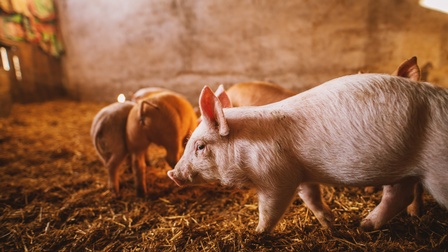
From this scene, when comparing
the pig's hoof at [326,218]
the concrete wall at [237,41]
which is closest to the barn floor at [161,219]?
the pig's hoof at [326,218]

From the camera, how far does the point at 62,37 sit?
8.28 m

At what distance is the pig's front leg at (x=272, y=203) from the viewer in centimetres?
177

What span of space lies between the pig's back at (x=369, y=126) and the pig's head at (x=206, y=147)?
0.49 meters

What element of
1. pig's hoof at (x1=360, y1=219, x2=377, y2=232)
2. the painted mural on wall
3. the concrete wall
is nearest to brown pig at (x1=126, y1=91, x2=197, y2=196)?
pig's hoof at (x1=360, y1=219, x2=377, y2=232)

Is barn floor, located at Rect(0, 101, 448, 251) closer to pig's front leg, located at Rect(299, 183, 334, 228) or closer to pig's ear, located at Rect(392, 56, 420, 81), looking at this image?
pig's front leg, located at Rect(299, 183, 334, 228)

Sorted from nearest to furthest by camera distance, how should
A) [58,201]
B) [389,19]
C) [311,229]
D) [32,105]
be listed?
[311,229], [58,201], [389,19], [32,105]

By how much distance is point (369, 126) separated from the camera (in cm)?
156

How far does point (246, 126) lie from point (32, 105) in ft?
25.5

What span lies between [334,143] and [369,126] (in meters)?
0.21

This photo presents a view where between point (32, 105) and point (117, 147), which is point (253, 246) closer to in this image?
point (117, 147)

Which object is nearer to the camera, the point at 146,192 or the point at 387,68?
the point at 146,192

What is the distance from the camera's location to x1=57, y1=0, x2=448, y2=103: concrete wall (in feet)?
14.4

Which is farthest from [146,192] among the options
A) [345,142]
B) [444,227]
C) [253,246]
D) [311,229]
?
[444,227]

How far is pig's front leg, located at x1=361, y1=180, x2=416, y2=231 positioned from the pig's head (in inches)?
46.4
